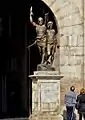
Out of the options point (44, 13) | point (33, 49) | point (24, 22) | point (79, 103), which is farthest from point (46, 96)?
point (24, 22)

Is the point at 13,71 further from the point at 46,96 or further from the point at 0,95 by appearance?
the point at 46,96

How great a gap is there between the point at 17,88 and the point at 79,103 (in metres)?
11.0

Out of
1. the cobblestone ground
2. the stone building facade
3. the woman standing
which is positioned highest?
the stone building facade

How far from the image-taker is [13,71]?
32.4 metres

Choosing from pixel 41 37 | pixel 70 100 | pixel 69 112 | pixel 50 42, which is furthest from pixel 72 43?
pixel 69 112

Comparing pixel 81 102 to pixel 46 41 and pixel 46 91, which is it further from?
pixel 46 41

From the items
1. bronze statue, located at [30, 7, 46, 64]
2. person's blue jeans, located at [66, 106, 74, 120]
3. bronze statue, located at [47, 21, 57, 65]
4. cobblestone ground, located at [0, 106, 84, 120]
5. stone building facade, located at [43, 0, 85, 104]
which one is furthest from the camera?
bronze statue, located at [47, 21, 57, 65]

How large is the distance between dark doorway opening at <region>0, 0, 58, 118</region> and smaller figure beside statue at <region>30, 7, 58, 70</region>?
5089mm

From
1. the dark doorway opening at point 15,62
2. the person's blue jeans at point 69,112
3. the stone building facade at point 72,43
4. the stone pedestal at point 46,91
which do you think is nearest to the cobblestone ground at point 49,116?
the stone pedestal at point 46,91

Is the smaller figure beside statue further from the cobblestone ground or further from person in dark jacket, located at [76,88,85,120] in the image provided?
person in dark jacket, located at [76,88,85,120]

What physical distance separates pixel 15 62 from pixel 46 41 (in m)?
9.43

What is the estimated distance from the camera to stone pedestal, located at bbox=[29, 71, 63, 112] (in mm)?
22500

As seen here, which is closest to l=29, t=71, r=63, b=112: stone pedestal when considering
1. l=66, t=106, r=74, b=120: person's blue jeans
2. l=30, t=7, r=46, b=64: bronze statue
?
l=30, t=7, r=46, b=64: bronze statue

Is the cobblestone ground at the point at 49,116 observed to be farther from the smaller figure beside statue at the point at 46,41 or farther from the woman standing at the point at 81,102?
the smaller figure beside statue at the point at 46,41
